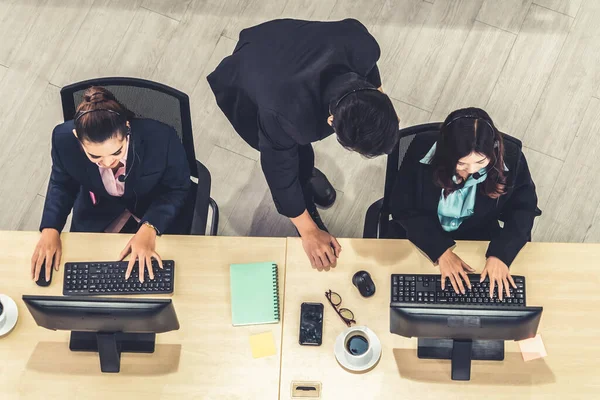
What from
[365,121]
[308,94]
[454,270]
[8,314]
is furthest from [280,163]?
[8,314]

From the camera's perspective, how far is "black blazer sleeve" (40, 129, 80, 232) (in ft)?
7.48

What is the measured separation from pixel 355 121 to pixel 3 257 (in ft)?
4.32

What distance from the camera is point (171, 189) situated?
2430 millimetres

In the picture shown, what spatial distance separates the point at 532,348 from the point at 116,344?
1300mm

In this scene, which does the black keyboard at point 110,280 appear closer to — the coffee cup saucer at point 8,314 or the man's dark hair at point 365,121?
the coffee cup saucer at point 8,314

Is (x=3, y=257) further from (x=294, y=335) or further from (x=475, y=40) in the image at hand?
(x=475, y=40)

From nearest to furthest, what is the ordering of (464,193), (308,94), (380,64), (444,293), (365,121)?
(365,121) → (308,94) → (444,293) → (464,193) → (380,64)

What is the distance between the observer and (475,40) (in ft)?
11.1

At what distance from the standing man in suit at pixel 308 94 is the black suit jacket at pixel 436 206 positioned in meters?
0.28

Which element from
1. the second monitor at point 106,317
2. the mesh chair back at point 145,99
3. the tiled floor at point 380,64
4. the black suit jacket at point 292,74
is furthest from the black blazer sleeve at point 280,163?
the tiled floor at point 380,64

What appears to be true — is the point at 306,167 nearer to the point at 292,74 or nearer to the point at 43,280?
the point at 292,74

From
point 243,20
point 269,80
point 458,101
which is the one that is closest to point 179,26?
point 243,20

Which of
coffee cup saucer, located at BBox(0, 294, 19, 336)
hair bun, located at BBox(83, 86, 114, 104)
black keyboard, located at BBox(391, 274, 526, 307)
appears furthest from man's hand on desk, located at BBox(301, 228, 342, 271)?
coffee cup saucer, located at BBox(0, 294, 19, 336)

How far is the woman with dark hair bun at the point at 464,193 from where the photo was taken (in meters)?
2.04
